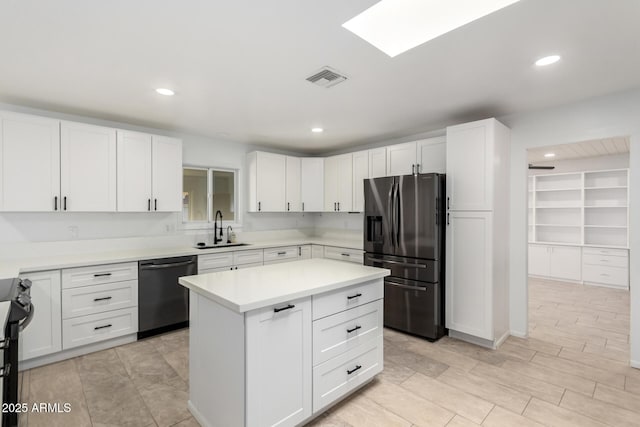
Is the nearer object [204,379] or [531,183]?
[204,379]

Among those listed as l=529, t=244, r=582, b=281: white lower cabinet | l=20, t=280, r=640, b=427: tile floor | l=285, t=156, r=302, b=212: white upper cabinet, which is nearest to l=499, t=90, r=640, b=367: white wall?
l=20, t=280, r=640, b=427: tile floor

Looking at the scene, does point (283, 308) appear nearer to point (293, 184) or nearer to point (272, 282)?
point (272, 282)

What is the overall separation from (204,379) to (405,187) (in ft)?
8.71

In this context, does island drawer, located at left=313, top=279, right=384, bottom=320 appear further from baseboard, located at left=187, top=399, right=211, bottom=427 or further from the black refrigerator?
the black refrigerator

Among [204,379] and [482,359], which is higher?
[204,379]

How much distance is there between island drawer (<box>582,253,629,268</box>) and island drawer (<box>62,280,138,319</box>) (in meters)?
7.31

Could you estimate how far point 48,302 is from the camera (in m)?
2.80

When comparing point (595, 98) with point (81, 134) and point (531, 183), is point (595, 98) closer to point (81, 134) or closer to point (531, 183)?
point (531, 183)

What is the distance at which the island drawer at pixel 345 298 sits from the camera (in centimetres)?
202

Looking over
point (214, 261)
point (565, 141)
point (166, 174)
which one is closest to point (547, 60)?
point (565, 141)

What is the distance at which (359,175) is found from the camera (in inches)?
183

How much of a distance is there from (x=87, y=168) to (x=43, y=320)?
4.97 feet

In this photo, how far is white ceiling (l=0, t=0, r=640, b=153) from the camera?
5.49 feet

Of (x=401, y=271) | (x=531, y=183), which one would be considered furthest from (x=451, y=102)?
(x=531, y=183)
